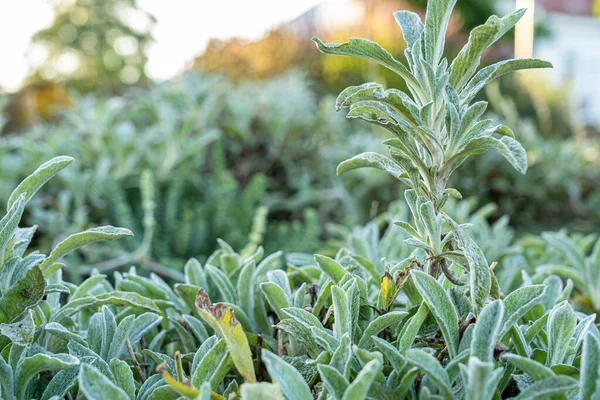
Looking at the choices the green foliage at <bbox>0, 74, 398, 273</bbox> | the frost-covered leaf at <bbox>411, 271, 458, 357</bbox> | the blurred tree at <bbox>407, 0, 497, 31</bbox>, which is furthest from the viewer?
the blurred tree at <bbox>407, 0, 497, 31</bbox>

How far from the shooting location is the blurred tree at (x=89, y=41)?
11.1 metres

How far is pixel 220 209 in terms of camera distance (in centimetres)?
207

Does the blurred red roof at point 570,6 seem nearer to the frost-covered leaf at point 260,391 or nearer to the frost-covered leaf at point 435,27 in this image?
the frost-covered leaf at point 435,27

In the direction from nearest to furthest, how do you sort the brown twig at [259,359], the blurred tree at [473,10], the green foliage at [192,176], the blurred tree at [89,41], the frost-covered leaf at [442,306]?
the frost-covered leaf at [442,306] < the brown twig at [259,359] < the green foliage at [192,176] < the blurred tree at [89,41] < the blurred tree at [473,10]

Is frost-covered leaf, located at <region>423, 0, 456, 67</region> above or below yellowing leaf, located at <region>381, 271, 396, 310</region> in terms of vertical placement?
above

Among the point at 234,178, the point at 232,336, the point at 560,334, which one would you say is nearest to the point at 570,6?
the point at 234,178

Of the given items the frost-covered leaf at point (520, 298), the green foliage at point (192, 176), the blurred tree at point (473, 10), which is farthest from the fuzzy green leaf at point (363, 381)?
the blurred tree at point (473, 10)

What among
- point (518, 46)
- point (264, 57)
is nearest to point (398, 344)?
point (518, 46)

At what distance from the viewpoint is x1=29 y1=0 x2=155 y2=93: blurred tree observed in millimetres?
11141

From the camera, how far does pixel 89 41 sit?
11406mm

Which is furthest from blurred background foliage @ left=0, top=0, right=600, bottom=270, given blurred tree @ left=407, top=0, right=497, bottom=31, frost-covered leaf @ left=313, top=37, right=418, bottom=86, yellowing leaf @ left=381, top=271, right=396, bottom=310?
blurred tree @ left=407, top=0, right=497, bottom=31

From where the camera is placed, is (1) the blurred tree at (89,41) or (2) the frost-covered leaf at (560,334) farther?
(1) the blurred tree at (89,41)

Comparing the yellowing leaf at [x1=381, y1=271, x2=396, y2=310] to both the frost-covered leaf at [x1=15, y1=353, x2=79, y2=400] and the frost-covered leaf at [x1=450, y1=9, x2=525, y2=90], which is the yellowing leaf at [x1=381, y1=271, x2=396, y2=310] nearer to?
the frost-covered leaf at [x1=450, y1=9, x2=525, y2=90]

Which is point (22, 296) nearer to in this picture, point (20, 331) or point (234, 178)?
point (20, 331)
